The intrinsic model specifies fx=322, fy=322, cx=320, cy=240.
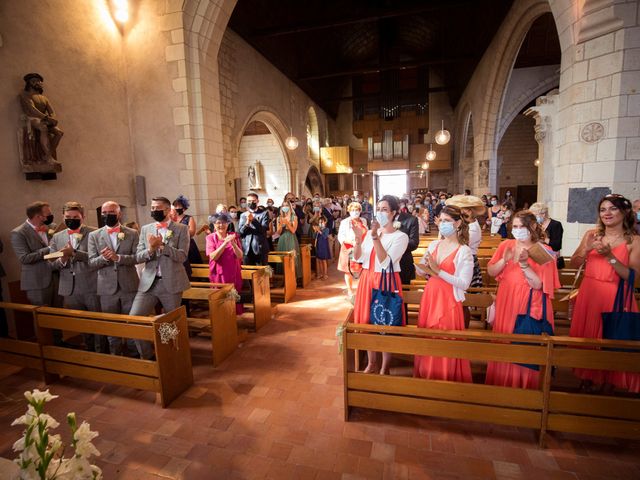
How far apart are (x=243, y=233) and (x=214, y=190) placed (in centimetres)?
150

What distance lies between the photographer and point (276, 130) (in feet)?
37.7

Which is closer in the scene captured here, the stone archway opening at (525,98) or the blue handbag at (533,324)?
the blue handbag at (533,324)

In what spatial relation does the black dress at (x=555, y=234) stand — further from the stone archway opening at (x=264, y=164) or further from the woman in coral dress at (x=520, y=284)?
the stone archway opening at (x=264, y=164)

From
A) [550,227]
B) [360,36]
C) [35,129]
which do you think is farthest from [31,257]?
[360,36]

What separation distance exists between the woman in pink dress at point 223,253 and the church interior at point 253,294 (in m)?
0.05

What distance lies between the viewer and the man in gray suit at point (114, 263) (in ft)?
10.3

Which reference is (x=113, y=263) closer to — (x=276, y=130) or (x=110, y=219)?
(x=110, y=219)

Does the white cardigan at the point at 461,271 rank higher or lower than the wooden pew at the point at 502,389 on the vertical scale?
higher

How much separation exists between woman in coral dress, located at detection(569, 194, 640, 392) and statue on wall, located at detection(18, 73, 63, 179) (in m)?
6.29

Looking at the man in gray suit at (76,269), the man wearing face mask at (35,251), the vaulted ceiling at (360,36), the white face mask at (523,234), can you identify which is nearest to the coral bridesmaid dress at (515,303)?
the white face mask at (523,234)

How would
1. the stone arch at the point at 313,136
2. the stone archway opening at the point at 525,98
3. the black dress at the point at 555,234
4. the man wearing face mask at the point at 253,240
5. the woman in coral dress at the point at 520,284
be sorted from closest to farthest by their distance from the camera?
1. the woman in coral dress at the point at 520,284
2. the black dress at the point at 555,234
3. the man wearing face mask at the point at 253,240
4. the stone archway opening at the point at 525,98
5. the stone arch at the point at 313,136

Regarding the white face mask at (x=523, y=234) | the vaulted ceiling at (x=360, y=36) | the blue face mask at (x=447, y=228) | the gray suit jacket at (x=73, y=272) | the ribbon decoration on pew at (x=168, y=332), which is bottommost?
the ribbon decoration on pew at (x=168, y=332)

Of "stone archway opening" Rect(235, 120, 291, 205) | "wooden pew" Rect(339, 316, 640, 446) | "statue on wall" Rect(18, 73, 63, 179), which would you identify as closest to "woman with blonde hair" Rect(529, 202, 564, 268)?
"wooden pew" Rect(339, 316, 640, 446)

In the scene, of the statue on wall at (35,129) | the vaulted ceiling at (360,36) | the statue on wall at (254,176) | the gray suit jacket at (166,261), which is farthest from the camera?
the statue on wall at (254,176)
